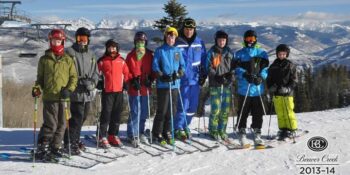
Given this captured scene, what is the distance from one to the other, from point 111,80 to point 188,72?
4.82 ft

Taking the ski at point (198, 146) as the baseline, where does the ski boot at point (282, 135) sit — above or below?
above

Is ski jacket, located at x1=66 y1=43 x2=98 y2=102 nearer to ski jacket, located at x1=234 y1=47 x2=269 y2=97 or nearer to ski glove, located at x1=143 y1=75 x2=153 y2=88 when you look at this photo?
ski glove, located at x1=143 y1=75 x2=153 y2=88

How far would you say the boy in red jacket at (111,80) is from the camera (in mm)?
7744

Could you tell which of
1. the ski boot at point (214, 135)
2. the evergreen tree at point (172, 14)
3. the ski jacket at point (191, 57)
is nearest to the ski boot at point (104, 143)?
the ski jacket at point (191, 57)

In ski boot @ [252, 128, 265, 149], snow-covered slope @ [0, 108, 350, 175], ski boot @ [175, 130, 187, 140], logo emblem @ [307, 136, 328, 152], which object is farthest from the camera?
ski boot @ [175, 130, 187, 140]

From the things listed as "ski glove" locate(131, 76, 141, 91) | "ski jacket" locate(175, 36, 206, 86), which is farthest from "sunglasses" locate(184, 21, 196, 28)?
"ski glove" locate(131, 76, 141, 91)

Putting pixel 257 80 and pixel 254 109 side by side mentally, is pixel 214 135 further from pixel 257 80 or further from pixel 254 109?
pixel 257 80

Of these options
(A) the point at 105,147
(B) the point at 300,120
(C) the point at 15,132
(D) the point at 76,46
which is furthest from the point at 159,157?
(B) the point at 300,120

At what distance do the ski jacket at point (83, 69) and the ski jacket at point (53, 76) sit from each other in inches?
10.6

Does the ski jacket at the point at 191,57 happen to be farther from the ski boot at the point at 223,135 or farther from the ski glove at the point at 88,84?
the ski glove at the point at 88,84

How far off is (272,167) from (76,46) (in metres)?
3.68

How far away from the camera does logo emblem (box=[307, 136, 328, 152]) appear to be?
25.5 ft

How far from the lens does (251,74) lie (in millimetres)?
8188

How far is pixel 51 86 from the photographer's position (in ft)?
23.0
